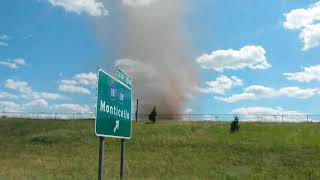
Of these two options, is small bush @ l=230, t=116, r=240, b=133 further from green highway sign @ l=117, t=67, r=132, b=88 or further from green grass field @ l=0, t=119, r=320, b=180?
green highway sign @ l=117, t=67, r=132, b=88

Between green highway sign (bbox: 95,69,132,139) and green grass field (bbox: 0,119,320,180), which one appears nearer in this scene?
green highway sign (bbox: 95,69,132,139)

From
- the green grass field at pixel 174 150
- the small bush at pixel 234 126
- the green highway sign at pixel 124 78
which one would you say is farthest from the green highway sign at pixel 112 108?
the small bush at pixel 234 126

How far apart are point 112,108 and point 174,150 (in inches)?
1733

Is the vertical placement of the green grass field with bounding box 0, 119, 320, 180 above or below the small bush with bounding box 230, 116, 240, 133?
below

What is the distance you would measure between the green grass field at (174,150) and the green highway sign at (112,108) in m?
19.2

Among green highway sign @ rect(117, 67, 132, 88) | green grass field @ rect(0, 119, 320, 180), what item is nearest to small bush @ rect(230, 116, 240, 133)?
green grass field @ rect(0, 119, 320, 180)

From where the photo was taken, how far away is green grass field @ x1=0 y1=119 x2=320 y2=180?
138ft

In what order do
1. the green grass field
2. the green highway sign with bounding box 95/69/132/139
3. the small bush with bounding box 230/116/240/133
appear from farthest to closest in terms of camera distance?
1. the small bush with bounding box 230/116/240/133
2. the green grass field
3. the green highway sign with bounding box 95/69/132/139

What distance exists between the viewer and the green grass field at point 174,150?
42188 mm

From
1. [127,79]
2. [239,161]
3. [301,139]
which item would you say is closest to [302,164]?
[239,161]

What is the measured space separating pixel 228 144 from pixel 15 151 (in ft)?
75.1

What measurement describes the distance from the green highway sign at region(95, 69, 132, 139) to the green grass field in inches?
757

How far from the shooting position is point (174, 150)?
57062 millimetres

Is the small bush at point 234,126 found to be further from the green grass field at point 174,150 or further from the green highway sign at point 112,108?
the green highway sign at point 112,108
